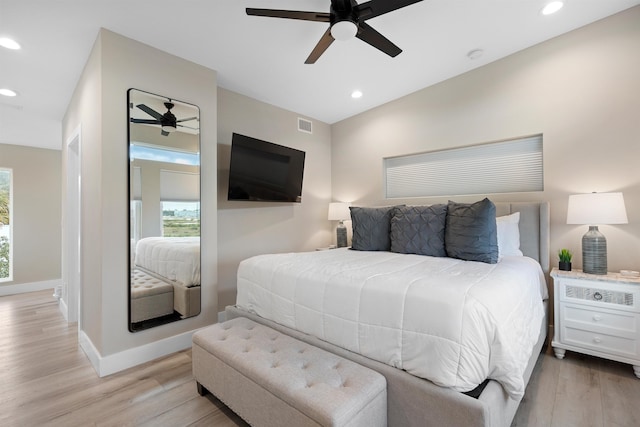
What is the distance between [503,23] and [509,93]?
2.56 feet

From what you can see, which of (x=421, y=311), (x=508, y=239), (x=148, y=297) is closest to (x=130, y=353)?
(x=148, y=297)

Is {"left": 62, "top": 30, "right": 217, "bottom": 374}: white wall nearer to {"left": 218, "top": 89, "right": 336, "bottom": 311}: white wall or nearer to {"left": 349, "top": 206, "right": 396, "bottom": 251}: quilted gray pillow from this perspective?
{"left": 218, "top": 89, "right": 336, "bottom": 311}: white wall

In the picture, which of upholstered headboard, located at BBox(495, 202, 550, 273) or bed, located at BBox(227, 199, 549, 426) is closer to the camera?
bed, located at BBox(227, 199, 549, 426)

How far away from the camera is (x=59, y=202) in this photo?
5.32 metres

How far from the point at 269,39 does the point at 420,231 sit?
229 centimetres

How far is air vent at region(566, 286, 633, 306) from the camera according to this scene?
2145mm

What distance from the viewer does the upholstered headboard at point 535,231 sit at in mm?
2752

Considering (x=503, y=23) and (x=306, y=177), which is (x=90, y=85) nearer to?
(x=306, y=177)

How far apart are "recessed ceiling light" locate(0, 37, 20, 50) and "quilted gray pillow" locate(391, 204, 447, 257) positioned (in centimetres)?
374

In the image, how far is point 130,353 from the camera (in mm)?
2371

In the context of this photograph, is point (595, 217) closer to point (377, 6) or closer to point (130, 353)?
point (377, 6)

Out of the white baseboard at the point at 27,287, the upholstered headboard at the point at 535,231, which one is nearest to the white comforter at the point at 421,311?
the upholstered headboard at the point at 535,231

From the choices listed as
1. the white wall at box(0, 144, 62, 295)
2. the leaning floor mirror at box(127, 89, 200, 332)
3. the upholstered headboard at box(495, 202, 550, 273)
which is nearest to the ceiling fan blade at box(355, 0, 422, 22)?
the leaning floor mirror at box(127, 89, 200, 332)

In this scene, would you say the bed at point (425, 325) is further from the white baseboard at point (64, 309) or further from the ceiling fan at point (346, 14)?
the white baseboard at point (64, 309)
